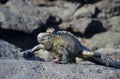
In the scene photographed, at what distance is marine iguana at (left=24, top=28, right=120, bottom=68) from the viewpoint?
32.0 ft

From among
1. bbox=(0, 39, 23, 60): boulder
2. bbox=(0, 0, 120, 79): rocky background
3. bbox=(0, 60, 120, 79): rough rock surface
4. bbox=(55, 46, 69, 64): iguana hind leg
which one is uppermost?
bbox=(0, 0, 120, 79): rocky background

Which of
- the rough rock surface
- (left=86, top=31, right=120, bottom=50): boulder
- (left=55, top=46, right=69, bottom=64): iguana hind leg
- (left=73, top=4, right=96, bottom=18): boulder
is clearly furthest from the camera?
(left=73, top=4, right=96, bottom=18): boulder

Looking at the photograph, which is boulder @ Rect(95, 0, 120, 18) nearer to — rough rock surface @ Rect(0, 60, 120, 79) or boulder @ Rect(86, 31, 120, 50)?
boulder @ Rect(86, 31, 120, 50)

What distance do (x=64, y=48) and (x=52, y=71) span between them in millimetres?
775

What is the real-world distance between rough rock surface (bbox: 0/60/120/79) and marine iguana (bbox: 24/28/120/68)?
1.25ft

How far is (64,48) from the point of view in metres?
9.80

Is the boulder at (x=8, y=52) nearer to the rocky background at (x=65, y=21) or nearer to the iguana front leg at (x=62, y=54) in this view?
the rocky background at (x=65, y=21)

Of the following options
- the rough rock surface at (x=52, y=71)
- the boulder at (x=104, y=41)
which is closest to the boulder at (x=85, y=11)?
the boulder at (x=104, y=41)

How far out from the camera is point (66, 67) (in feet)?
30.8

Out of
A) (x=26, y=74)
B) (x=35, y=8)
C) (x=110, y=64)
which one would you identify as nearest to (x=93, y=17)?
(x=35, y=8)

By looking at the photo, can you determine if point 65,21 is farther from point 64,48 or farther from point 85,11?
point 64,48

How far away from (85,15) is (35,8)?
191cm

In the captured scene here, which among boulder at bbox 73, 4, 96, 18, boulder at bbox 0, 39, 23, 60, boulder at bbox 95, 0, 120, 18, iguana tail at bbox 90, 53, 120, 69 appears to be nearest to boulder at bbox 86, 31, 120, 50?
boulder at bbox 73, 4, 96, 18

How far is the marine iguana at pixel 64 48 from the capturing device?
9750 millimetres
